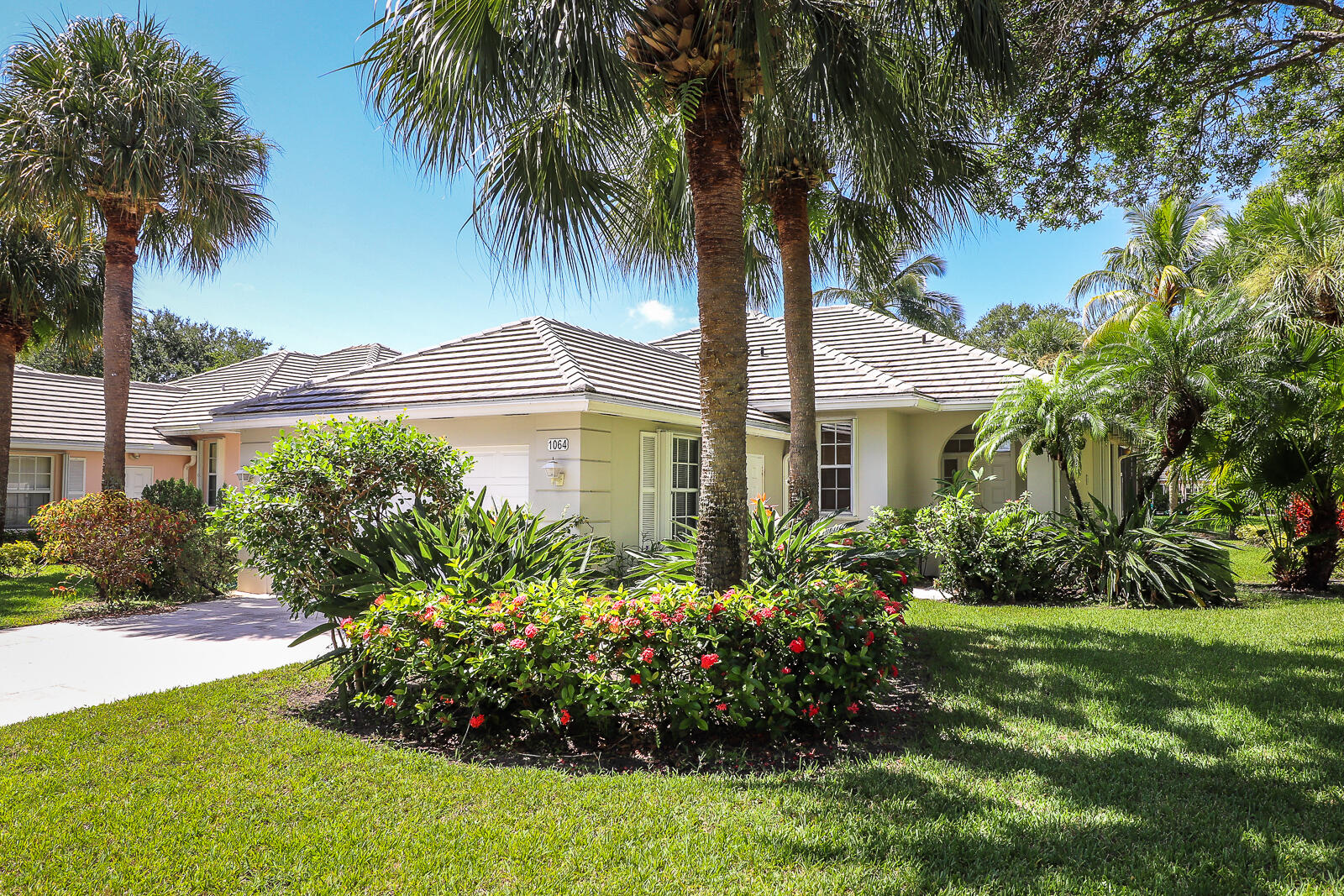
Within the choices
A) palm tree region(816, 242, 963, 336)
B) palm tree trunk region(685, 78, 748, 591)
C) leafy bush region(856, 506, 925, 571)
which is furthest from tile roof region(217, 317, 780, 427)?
palm tree region(816, 242, 963, 336)

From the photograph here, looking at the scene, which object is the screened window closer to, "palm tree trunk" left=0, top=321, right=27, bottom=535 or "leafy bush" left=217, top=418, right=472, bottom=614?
"leafy bush" left=217, top=418, right=472, bottom=614

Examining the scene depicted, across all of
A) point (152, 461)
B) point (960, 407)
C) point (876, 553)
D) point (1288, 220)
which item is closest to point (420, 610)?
point (876, 553)

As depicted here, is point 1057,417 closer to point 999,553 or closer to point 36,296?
point 999,553

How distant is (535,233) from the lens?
6.43 meters

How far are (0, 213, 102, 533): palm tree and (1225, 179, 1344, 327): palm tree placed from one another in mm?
21220

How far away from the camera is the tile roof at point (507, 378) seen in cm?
1019

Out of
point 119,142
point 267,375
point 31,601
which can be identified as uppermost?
point 119,142

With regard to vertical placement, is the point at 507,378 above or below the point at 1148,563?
above

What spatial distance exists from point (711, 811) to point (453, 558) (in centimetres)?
299

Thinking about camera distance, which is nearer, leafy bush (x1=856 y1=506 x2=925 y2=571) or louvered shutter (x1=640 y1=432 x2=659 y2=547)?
leafy bush (x1=856 y1=506 x2=925 y2=571)

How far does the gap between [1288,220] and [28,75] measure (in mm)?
20828

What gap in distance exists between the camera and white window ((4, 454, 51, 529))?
62.9 ft

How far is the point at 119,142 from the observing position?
37.4 ft

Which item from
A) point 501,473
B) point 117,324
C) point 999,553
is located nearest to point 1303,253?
point 999,553
